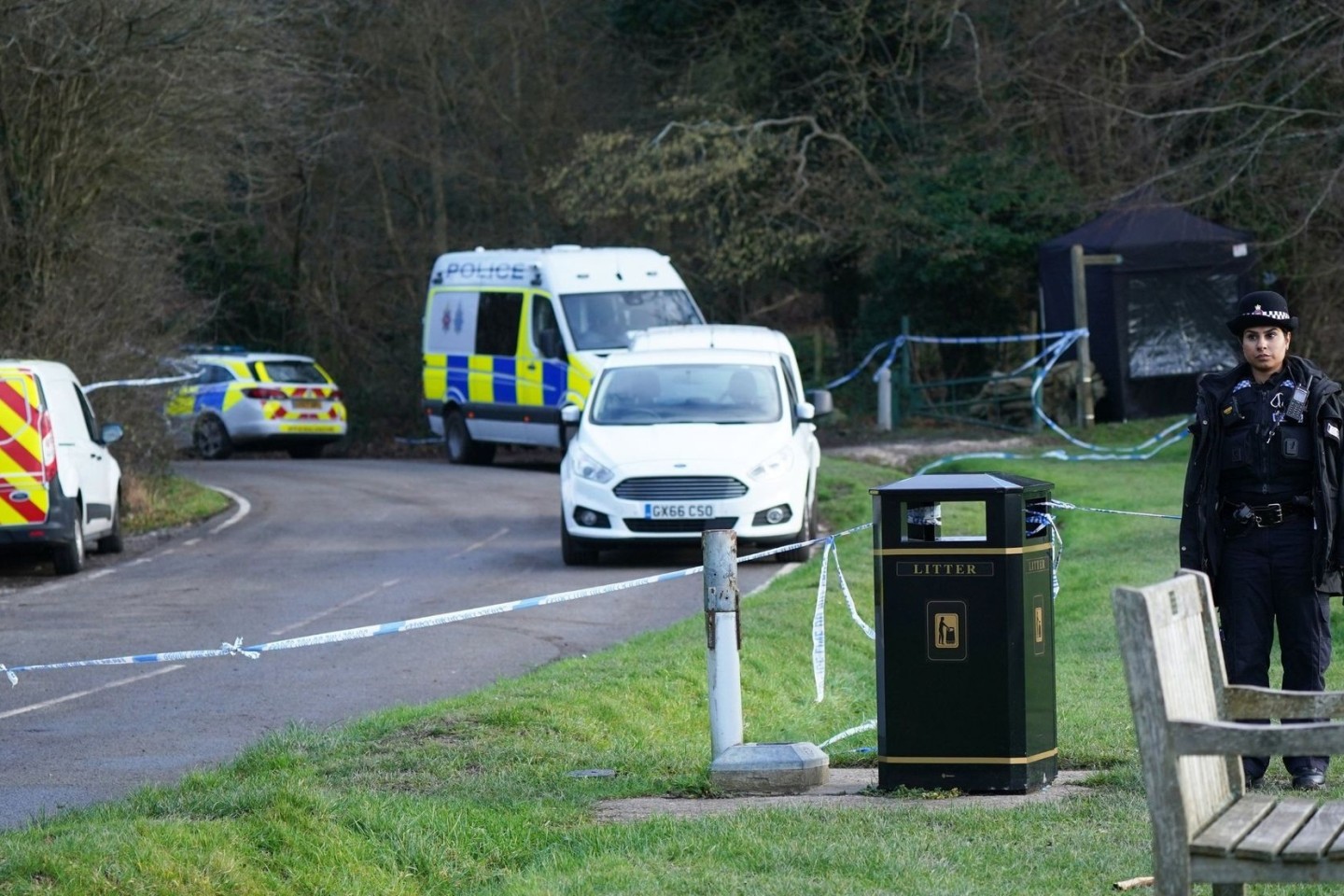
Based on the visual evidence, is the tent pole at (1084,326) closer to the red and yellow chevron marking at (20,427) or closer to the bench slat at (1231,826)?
the red and yellow chevron marking at (20,427)

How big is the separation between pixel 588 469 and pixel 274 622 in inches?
148

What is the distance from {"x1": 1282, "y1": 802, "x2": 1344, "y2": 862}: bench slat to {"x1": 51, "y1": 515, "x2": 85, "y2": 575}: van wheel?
1398 centimetres

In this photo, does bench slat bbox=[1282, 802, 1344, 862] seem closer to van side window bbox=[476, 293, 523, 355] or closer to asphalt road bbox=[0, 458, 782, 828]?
asphalt road bbox=[0, 458, 782, 828]

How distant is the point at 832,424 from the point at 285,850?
2666 cm

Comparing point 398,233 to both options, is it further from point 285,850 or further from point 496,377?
point 285,850

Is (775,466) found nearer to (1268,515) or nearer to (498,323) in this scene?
(1268,515)

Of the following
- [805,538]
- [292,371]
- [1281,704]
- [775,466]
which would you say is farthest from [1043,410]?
[1281,704]

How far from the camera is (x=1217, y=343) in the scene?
29.6 metres

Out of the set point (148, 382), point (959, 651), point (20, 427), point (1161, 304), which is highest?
point (1161, 304)

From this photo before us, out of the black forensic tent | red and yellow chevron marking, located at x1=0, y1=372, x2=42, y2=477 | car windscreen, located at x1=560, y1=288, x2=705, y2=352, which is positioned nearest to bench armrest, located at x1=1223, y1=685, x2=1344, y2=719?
red and yellow chevron marking, located at x1=0, y1=372, x2=42, y2=477

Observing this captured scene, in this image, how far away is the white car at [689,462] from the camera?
53.9ft

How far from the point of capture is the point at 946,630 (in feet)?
24.3

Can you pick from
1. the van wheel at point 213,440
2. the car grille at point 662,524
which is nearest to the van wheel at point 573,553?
the car grille at point 662,524

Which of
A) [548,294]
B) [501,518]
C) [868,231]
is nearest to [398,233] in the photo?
[868,231]
